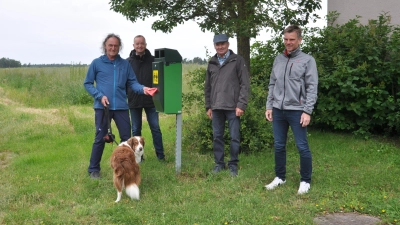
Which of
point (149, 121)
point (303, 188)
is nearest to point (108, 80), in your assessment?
point (149, 121)

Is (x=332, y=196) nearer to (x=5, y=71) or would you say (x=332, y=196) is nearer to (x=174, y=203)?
(x=174, y=203)

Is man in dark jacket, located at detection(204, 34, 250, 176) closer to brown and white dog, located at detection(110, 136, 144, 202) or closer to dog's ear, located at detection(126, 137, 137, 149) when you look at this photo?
dog's ear, located at detection(126, 137, 137, 149)

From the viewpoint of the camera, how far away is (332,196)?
4887 mm

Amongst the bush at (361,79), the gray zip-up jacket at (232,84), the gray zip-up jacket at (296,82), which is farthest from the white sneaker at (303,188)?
the bush at (361,79)

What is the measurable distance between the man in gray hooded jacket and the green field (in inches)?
19.3

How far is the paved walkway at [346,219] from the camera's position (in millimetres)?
4188

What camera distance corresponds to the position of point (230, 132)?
19.1 ft

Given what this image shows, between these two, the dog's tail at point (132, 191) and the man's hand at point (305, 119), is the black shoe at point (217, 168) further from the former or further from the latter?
the man's hand at point (305, 119)

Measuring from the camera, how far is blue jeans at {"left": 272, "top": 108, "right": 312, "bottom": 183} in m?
4.92

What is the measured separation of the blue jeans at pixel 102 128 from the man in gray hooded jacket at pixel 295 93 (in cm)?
215

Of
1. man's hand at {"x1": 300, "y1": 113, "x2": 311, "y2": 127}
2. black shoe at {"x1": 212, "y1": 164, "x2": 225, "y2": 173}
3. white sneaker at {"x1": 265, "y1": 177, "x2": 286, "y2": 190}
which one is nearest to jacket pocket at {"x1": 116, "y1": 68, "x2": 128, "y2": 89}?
black shoe at {"x1": 212, "y1": 164, "x2": 225, "y2": 173}

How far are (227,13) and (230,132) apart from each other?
2.83 meters

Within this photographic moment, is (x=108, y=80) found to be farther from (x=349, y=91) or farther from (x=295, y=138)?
(x=349, y=91)

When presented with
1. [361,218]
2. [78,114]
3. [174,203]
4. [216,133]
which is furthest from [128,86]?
[78,114]
